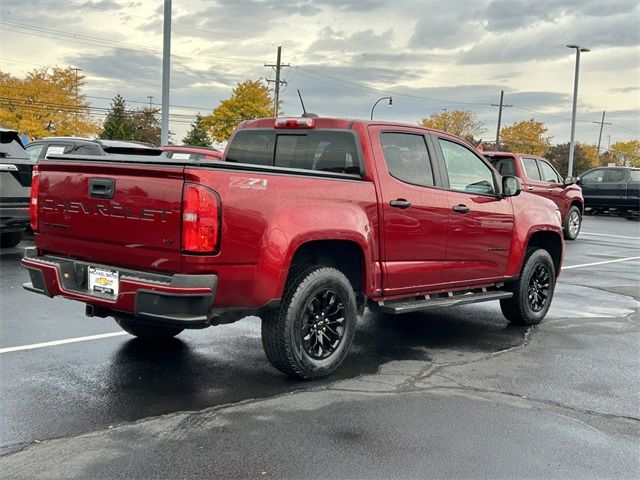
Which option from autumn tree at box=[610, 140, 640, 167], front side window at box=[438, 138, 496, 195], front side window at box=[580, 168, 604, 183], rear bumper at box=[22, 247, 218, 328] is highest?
autumn tree at box=[610, 140, 640, 167]

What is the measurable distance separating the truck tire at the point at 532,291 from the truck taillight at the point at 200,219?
12.9 ft

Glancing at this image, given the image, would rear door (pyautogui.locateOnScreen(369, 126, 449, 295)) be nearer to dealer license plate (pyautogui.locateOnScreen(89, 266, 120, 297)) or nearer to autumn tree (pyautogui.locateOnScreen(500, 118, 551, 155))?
dealer license plate (pyautogui.locateOnScreen(89, 266, 120, 297))

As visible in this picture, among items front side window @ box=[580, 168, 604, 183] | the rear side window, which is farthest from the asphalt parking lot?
front side window @ box=[580, 168, 604, 183]

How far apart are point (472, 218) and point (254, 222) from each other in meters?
2.63

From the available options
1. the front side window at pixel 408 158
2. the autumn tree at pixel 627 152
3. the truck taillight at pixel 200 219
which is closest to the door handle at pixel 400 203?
the front side window at pixel 408 158

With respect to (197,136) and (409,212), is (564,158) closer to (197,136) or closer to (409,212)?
(197,136)

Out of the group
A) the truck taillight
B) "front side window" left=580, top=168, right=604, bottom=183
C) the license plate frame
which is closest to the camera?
the truck taillight

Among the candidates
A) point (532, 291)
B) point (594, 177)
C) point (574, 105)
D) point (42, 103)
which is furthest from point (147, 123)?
point (532, 291)

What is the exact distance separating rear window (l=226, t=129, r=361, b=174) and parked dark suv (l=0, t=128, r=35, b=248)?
5.09 metres

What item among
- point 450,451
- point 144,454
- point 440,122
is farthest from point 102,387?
point 440,122

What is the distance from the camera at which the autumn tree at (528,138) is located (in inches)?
3054

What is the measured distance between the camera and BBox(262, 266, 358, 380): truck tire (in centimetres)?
479

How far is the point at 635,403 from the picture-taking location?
15.6 feet

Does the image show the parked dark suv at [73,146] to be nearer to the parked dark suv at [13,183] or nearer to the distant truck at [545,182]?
the parked dark suv at [13,183]
